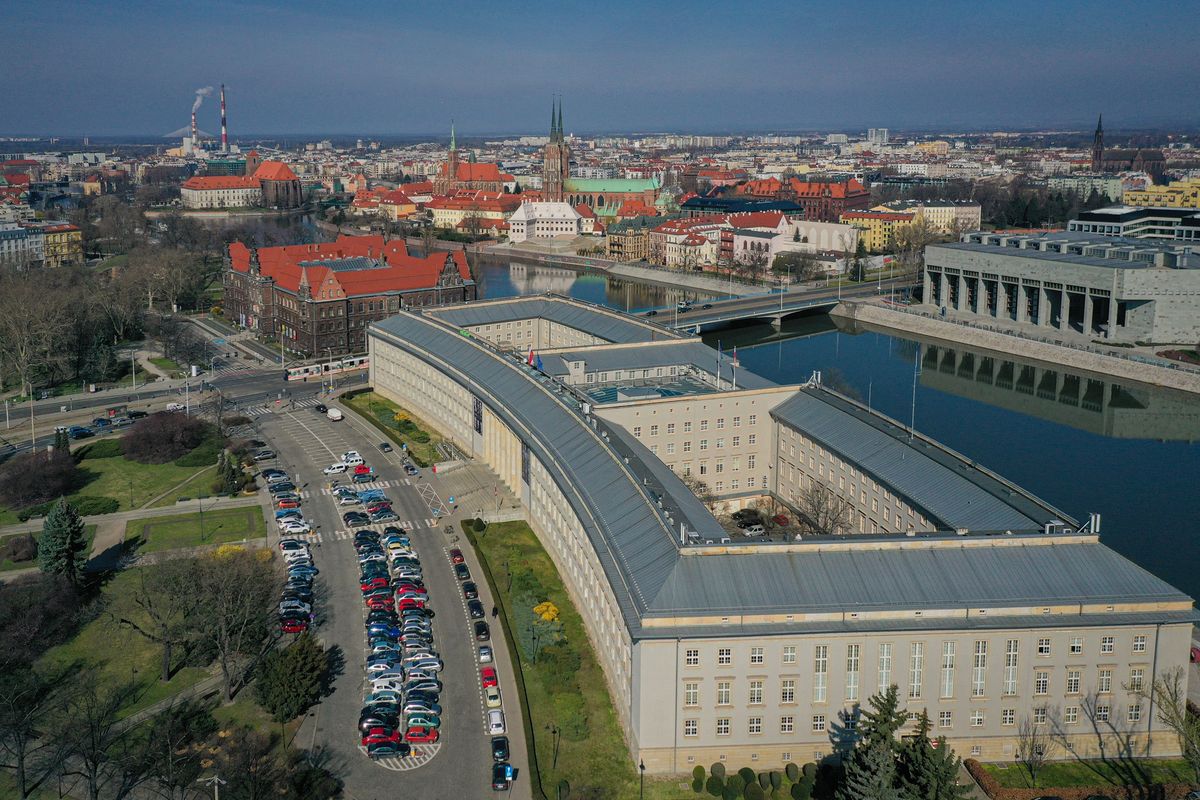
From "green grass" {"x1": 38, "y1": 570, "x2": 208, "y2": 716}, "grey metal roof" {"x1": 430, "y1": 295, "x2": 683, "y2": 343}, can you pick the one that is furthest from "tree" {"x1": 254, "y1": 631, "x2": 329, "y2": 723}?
"grey metal roof" {"x1": 430, "y1": 295, "x2": 683, "y2": 343}

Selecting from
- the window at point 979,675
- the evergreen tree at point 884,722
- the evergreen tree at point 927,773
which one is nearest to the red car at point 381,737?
the evergreen tree at point 884,722

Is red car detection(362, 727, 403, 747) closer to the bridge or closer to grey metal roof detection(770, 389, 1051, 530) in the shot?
grey metal roof detection(770, 389, 1051, 530)

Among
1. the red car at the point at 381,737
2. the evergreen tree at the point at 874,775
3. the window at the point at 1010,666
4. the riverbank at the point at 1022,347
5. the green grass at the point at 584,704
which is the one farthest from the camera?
the riverbank at the point at 1022,347

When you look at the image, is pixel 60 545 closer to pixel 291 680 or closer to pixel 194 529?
pixel 194 529

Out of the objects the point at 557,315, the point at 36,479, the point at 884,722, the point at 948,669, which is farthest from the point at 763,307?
the point at 884,722

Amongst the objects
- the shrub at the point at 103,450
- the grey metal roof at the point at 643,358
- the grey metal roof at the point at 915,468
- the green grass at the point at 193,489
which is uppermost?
the grey metal roof at the point at 643,358

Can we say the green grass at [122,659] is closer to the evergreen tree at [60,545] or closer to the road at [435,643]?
the evergreen tree at [60,545]

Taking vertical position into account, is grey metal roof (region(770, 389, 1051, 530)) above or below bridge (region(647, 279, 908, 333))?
above
